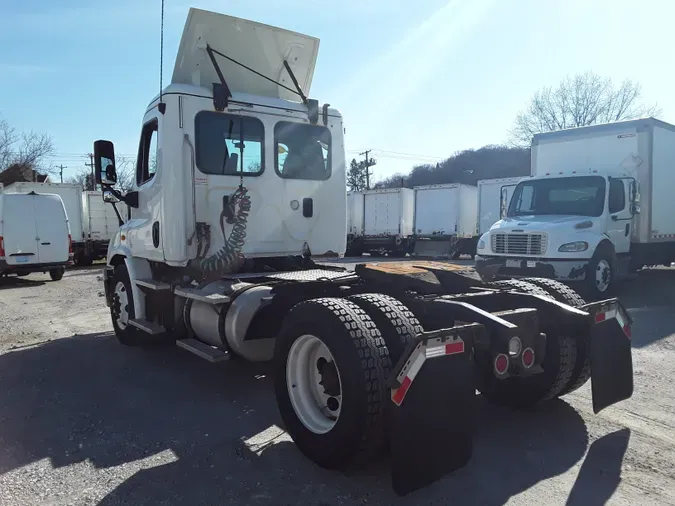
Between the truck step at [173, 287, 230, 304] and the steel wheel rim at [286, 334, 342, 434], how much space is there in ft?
3.92

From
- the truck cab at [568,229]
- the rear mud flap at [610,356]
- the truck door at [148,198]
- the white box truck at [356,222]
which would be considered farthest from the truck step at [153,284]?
the white box truck at [356,222]

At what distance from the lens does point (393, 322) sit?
339 cm

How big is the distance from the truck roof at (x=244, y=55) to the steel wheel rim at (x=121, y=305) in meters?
2.86

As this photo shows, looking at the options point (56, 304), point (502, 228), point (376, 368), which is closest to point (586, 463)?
point (376, 368)

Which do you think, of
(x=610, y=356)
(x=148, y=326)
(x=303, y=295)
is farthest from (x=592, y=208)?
(x=148, y=326)

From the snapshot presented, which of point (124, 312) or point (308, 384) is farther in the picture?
point (124, 312)

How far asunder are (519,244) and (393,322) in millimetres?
8219

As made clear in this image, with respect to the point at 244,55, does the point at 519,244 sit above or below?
below

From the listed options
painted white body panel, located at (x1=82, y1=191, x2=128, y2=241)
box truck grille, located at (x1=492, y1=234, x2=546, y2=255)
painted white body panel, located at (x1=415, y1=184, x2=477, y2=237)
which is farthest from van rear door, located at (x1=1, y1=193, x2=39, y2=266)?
painted white body panel, located at (x1=415, y1=184, x2=477, y2=237)

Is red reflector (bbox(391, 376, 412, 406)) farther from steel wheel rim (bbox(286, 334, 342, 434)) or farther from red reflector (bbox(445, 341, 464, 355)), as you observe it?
steel wheel rim (bbox(286, 334, 342, 434))

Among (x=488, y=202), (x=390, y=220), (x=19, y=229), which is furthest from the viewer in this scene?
(x=390, y=220)

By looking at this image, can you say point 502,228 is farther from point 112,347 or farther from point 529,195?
point 112,347

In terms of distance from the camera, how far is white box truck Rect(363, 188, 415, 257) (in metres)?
26.5

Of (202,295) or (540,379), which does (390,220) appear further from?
(540,379)
